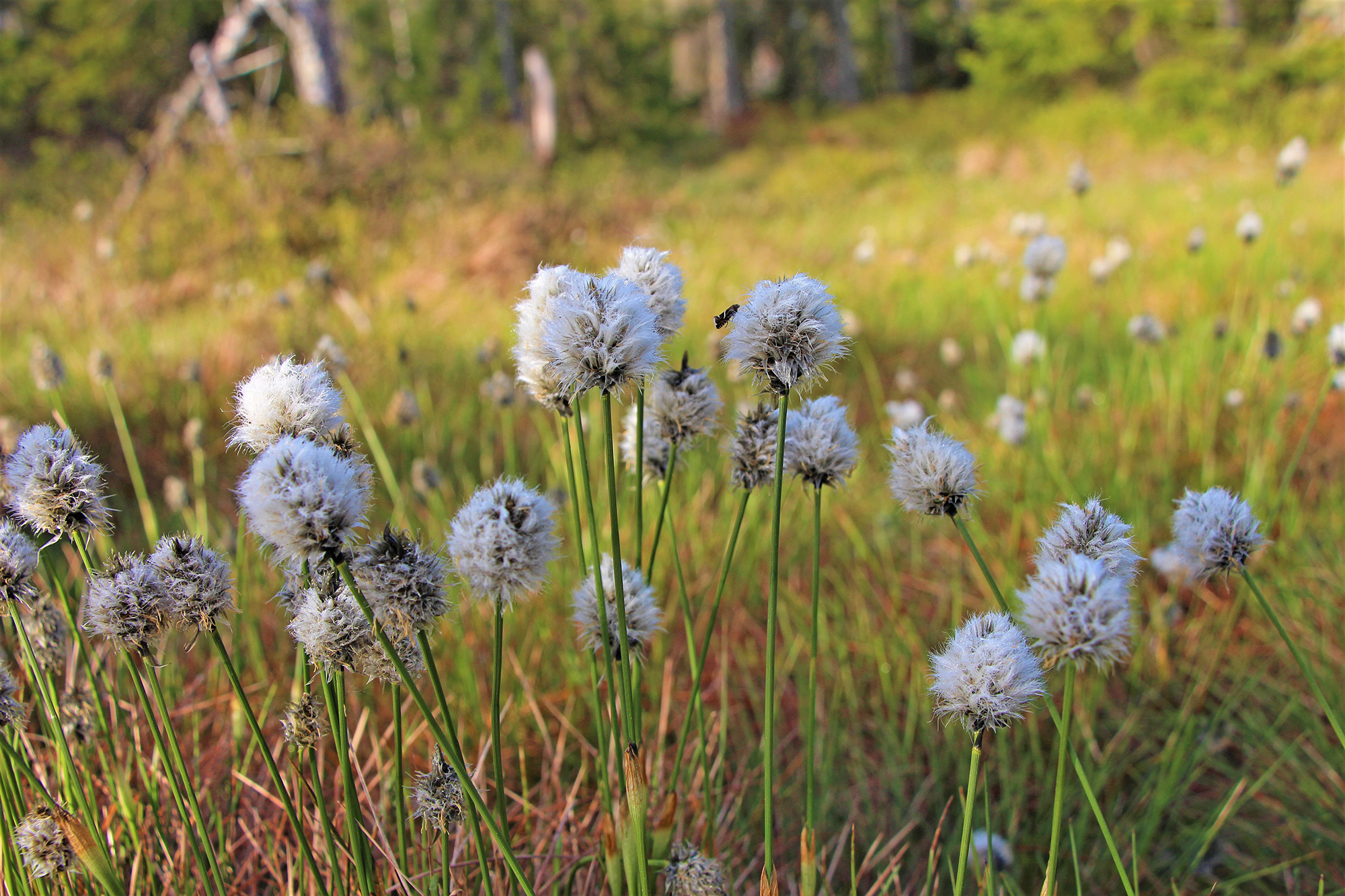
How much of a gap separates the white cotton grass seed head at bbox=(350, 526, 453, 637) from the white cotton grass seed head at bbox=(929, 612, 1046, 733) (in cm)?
58

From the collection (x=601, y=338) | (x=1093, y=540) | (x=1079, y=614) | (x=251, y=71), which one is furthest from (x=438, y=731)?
(x=251, y=71)

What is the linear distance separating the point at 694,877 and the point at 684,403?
0.62m

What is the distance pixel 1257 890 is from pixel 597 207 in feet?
24.7

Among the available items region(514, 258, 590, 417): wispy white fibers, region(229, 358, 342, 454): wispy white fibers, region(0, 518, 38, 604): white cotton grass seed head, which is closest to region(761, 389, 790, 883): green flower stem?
region(514, 258, 590, 417): wispy white fibers

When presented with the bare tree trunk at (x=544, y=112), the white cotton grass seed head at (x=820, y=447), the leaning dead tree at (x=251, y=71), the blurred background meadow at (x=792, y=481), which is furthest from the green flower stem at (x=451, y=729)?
the bare tree trunk at (x=544, y=112)

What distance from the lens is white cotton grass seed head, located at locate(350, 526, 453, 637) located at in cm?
90

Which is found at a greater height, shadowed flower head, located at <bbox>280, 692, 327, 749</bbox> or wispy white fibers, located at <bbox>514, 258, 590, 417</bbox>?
wispy white fibers, located at <bbox>514, 258, 590, 417</bbox>

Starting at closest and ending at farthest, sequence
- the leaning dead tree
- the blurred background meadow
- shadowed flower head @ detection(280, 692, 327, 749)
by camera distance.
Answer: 1. shadowed flower head @ detection(280, 692, 327, 749)
2. the blurred background meadow
3. the leaning dead tree

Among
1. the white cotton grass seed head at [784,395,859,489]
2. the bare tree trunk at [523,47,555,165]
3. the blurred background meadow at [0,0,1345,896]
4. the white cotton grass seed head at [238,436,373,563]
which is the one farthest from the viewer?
→ the bare tree trunk at [523,47,555,165]

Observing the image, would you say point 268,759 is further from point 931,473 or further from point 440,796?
point 931,473

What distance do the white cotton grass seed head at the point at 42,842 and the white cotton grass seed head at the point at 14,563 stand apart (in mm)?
287

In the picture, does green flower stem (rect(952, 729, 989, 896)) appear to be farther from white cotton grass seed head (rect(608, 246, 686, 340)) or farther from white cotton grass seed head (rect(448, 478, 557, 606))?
white cotton grass seed head (rect(608, 246, 686, 340))

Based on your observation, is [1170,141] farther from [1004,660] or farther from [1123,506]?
[1004,660]

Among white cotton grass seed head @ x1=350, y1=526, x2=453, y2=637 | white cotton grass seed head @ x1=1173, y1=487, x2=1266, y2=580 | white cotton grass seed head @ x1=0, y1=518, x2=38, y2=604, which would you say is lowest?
white cotton grass seed head @ x1=1173, y1=487, x2=1266, y2=580
